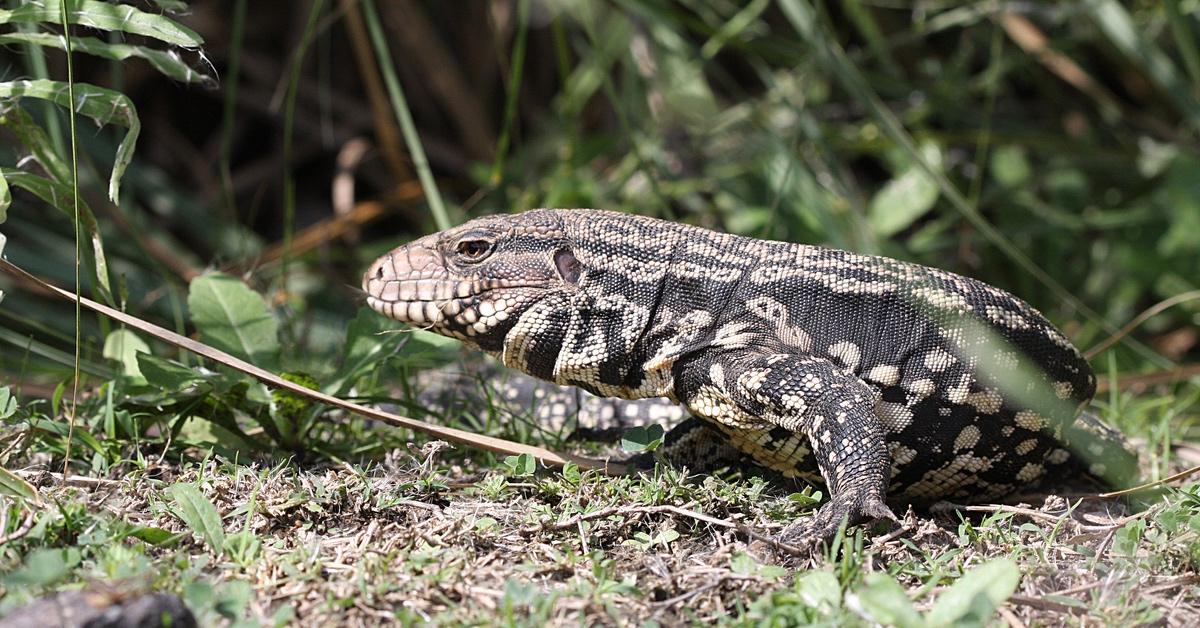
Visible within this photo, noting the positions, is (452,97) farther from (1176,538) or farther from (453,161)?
(1176,538)

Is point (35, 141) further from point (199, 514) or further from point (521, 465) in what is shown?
point (521, 465)

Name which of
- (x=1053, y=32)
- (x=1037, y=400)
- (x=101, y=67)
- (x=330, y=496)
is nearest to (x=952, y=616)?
(x=1037, y=400)

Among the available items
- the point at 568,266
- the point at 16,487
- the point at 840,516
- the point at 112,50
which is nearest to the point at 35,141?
the point at 112,50

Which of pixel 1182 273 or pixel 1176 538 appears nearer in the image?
pixel 1176 538

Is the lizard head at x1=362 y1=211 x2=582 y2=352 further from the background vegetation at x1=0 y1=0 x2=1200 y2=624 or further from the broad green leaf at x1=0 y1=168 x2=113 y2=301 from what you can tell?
the broad green leaf at x1=0 y1=168 x2=113 y2=301

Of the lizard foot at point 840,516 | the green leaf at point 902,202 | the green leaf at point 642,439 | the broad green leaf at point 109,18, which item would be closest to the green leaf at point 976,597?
the lizard foot at point 840,516

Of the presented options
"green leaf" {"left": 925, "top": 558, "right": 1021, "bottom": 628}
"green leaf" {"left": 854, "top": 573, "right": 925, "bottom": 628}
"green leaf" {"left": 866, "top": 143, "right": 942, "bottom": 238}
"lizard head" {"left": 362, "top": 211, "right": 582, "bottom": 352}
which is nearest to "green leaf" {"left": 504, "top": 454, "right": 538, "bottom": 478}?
"lizard head" {"left": 362, "top": 211, "right": 582, "bottom": 352}
